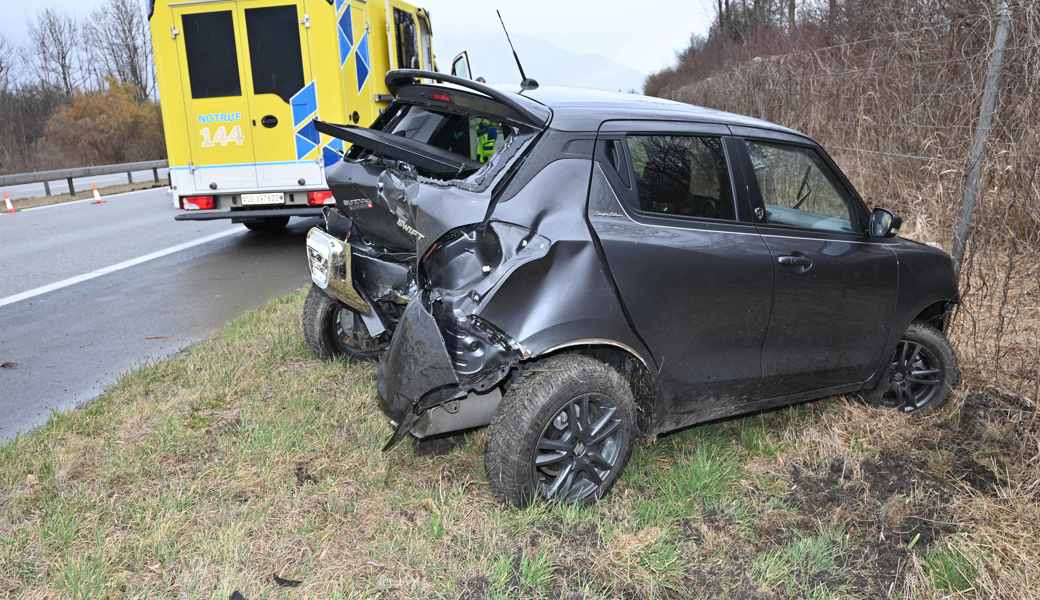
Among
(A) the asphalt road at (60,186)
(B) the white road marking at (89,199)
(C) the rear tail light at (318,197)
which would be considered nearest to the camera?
(C) the rear tail light at (318,197)

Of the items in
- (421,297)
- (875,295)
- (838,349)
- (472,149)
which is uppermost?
(472,149)

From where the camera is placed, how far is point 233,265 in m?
9.04

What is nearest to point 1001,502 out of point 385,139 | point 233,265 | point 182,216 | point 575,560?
point 575,560

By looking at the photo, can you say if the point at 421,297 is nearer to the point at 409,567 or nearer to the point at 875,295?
the point at 409,567

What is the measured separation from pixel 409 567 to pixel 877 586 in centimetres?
→ 174

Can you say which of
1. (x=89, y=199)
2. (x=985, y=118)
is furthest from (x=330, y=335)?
(x=89, y=199)

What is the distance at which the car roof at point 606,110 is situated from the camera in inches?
129

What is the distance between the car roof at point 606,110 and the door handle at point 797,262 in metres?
0.68

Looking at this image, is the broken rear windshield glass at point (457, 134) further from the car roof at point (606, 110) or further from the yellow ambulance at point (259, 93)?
the yellow ambulance at point (259, 93)

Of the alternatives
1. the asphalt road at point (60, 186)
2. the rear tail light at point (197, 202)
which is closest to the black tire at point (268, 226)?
the rear tail light at point (197, 202)

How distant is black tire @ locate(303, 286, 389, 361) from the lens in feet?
16.4

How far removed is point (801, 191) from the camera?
12.8 ft

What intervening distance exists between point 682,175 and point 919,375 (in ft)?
6.57

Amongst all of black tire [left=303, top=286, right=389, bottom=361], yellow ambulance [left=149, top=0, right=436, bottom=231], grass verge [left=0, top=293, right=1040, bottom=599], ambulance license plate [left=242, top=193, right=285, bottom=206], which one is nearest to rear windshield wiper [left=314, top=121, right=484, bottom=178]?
grass verge [left=0, top=293, right=1040, bottom=599]
